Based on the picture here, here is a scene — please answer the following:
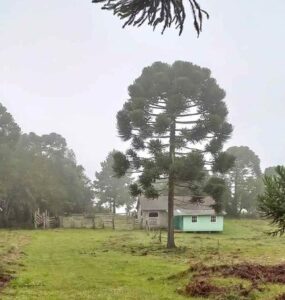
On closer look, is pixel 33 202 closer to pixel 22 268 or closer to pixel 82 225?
pixel 82 225

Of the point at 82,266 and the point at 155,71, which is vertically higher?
the point at 155,71

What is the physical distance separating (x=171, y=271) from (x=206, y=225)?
37.0m

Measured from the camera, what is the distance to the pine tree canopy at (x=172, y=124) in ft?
108

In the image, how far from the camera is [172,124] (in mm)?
34719

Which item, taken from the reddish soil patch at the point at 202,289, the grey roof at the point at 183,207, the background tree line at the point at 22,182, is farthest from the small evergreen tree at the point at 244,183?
the reddish soil patch at the point at 202,289

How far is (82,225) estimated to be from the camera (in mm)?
58875

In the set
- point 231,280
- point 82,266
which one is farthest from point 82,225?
point 231,280

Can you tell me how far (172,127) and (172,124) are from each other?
0.76ft

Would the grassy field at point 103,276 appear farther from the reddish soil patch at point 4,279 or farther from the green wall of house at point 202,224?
the green wall of house at point 202,224

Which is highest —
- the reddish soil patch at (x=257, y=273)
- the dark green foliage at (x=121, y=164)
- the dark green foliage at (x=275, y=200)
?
the dark green foliage at (x=121, y=164)

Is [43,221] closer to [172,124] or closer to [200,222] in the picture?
[200,222]

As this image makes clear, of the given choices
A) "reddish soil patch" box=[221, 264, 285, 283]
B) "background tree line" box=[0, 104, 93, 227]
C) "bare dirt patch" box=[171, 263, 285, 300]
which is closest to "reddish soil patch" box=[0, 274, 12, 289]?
"bare dirt patch" box=[171, 263, 285, 300]

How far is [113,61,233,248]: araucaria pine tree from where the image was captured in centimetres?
3303

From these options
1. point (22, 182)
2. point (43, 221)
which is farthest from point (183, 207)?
point (22, 182)
